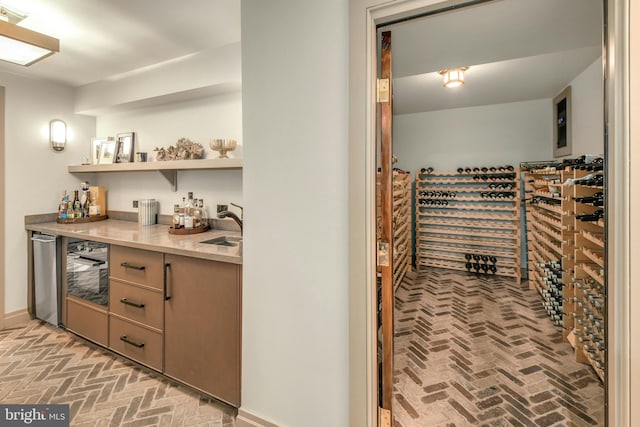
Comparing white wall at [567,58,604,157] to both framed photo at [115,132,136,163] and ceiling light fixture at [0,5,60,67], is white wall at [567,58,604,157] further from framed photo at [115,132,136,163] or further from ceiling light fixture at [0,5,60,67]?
framed photo at [115,132,136,163]

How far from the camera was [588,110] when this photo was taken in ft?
11.2

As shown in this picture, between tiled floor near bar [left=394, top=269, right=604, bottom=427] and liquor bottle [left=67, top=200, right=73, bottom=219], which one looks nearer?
tiled floor near bar [left=394, top=269, right=604, bottom=427]

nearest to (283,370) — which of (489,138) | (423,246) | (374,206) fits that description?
(374,206)

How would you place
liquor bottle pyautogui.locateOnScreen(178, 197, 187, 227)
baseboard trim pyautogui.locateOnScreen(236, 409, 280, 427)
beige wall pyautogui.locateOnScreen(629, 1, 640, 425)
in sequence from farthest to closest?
liquor bottle pyautogui.locateOnScreen(178, 197, 187, 227) → baseboard trim pyautogui.locateOnScreen(236, 409, 280, 427) → beige wall pyautogui.locateOnScreen(629, 1, 640, 425)

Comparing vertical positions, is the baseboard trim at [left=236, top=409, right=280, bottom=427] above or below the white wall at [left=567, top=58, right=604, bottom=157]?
below

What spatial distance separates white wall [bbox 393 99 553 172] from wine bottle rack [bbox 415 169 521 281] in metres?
0.31

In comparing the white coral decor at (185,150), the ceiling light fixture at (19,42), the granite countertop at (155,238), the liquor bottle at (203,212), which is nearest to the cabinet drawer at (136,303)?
the granite countertop at (155,238)

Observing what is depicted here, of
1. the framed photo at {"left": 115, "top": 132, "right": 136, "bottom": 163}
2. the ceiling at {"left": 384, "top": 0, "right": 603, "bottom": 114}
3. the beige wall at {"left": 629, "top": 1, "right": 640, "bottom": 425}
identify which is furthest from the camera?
the framed photo at {"left": 115, "top": 132, "right": 136, "bottom": 163}

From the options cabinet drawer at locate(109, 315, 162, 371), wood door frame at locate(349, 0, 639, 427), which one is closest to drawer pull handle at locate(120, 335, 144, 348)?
cabinet drawer at locate(109, 315, 162, 371)

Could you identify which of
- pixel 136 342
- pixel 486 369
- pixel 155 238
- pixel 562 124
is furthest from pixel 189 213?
pixel 562 124

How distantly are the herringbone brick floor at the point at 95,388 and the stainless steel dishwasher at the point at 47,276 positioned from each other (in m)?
0.33

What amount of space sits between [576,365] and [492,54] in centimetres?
256

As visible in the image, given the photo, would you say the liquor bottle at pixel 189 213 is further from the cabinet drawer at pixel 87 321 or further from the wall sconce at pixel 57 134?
the wall sconce at pixel 57 134

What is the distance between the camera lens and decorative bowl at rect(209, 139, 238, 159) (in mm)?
2746
